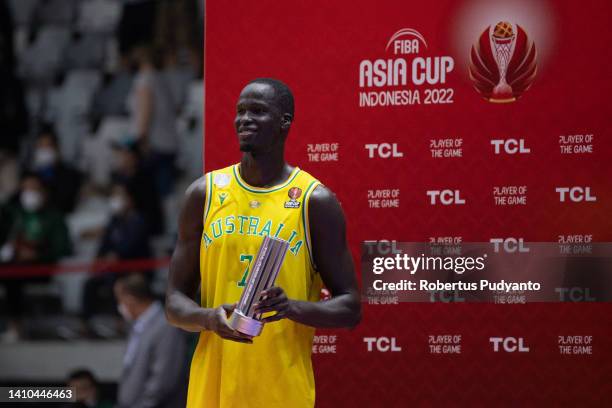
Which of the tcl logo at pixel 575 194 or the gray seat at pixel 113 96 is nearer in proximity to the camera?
the tcl logo at pixel 575 194

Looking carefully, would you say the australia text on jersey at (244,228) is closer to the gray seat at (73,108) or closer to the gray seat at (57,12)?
the gray seat at (73,108)

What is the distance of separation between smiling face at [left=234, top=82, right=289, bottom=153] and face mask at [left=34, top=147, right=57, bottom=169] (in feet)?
22.5

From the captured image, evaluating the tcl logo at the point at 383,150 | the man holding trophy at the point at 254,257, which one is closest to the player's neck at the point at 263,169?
the man holding trophy at the point at 254,257

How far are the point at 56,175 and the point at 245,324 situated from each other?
7214mm

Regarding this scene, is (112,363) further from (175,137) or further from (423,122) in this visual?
(423,122)

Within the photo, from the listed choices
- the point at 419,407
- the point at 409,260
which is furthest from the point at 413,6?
the point at 419,407

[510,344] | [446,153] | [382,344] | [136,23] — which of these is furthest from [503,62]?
[136,23]

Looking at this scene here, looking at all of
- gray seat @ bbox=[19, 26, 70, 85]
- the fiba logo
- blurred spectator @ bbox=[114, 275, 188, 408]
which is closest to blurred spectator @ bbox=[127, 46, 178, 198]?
gray seat @ bbox=[19, 26, 70, 85]

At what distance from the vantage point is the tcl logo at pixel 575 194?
405 centimetres

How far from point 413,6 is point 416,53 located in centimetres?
23

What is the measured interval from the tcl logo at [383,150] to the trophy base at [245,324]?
1693 millimetres

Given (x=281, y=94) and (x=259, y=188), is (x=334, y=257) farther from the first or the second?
(x=281, y=94)

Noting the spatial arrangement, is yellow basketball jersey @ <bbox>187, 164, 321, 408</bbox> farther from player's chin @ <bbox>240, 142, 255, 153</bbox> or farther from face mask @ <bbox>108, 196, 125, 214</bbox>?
face mask @ <bbox>108, 196, 125, 214</bbox>

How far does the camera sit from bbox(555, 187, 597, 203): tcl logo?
4.05 m
